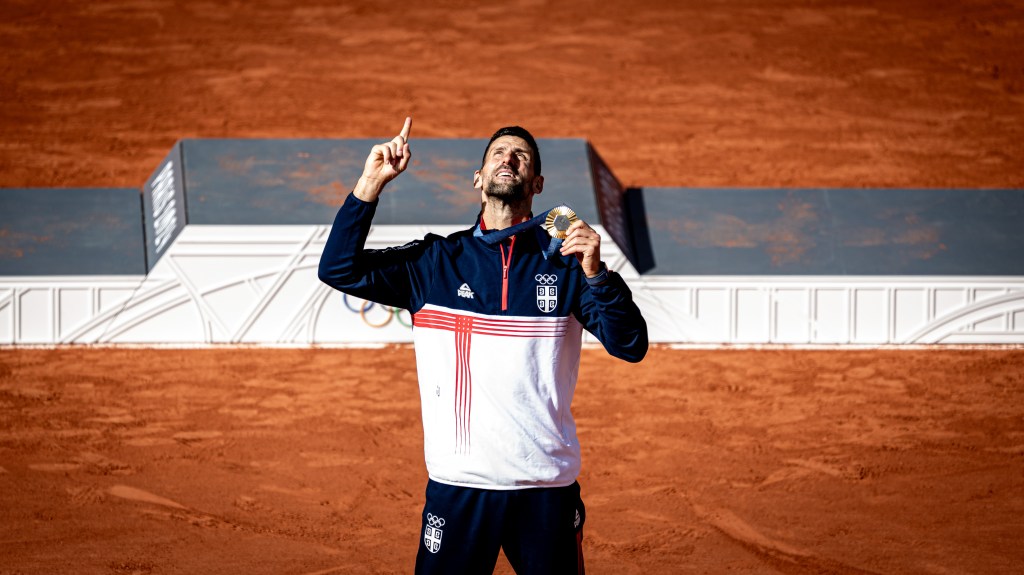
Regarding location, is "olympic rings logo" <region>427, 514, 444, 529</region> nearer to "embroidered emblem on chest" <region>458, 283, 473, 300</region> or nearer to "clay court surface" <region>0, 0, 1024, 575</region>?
"embroidered emblem on chest" <region>458, 283, 473, 300</region>

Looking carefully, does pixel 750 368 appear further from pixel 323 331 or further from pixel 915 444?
pixel 323 331

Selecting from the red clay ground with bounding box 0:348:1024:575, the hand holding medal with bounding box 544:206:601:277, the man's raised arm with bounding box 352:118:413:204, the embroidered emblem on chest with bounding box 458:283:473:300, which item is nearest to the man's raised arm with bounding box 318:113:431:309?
the man's raised arm with bounding box 352:118:413:204

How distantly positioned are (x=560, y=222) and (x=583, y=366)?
8185 mm

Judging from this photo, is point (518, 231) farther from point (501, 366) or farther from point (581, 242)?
point (501, 366)

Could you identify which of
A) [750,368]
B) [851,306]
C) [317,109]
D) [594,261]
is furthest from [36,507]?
[317,109]

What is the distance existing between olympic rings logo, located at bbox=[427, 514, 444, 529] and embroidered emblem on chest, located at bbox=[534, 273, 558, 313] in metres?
0.87

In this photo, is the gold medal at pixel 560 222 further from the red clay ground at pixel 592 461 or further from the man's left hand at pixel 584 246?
the red clay ground at pixel 592 461

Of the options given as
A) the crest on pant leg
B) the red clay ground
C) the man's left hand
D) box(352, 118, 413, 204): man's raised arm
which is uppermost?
box(352, 118, 413, 204): man's raised arm

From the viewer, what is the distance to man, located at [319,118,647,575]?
3.64 metres

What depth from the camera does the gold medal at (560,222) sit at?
3635 millimetres

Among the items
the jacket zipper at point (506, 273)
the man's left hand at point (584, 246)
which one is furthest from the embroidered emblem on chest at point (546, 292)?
the man's left hand at point (584, 246)

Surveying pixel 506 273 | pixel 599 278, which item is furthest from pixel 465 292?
pixel 599 278

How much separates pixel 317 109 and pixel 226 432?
10038 mm

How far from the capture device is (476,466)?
3650mm
